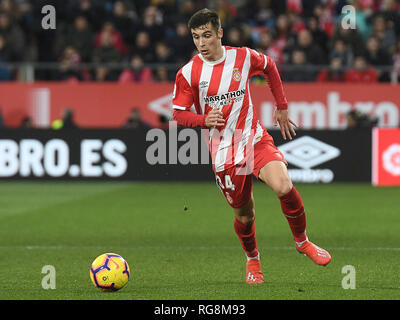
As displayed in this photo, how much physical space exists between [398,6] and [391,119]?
2.71 meters

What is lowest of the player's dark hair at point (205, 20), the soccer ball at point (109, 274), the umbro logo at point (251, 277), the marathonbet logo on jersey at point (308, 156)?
the marathonbet logo on jersey at point (308, 156)

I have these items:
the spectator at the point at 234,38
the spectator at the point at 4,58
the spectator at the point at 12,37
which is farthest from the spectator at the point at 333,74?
the spectator at the point at 4,58

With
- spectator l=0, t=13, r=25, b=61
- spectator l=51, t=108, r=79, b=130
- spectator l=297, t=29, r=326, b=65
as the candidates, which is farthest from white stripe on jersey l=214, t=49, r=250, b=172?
spectator l=0, t=13, r=25, b=61

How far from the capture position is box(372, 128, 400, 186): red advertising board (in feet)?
52.1

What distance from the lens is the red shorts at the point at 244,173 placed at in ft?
22.9

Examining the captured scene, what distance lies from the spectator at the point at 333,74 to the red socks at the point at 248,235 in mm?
11332

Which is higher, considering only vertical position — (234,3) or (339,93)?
(234,3)

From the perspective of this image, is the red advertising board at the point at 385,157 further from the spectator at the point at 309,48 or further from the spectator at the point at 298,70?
the spectator at the point at 309,48

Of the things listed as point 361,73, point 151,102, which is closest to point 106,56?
point 151,102

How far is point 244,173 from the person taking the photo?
7055 millimetres

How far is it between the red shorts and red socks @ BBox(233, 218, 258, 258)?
0.21m
